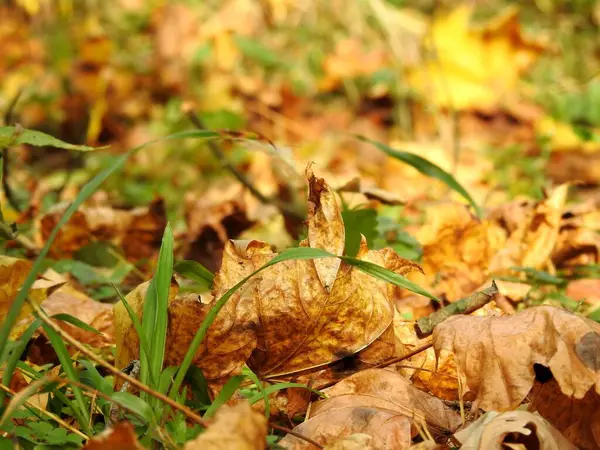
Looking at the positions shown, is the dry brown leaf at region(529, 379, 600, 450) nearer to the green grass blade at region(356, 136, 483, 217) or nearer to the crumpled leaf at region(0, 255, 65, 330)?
the green grass blade at region(356, 136, 483, 217)

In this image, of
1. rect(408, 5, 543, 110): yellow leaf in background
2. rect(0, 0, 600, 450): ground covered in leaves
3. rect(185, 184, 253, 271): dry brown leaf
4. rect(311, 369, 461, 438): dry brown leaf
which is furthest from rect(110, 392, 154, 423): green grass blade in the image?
rect(408, 5, 543, 110): yellow leaf in background

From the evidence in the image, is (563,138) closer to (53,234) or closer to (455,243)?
(455,243)

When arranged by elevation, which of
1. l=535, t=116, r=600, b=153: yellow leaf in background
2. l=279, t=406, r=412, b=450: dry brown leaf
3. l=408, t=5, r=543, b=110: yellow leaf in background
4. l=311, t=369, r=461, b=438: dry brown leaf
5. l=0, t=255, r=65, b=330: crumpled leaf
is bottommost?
l=535, t=116, r=600, b=153: yellow leaf in background

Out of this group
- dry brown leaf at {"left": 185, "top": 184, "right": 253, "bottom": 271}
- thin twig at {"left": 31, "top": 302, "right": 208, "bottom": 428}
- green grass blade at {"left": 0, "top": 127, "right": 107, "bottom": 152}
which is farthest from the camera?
dry brown leaf at {"left": 185, "top": 184, "right": 253, "bottom": 271}

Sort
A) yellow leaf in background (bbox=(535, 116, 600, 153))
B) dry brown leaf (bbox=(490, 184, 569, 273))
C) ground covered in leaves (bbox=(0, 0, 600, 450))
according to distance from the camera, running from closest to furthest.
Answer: ground covered in leaves (bbox=(0, 0, 600, 450))
dry brown leaf (bbox=(490, 184, 569, 273))
yellow leaf in background (bbox=(535, 116, 600, 153))

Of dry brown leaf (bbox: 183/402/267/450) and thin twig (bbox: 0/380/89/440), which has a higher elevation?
dry brown leaf (bbox: 183/402/267/450)

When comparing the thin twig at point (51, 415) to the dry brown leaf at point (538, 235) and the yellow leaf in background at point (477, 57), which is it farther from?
the yellow leaf in background at point (477, 57)

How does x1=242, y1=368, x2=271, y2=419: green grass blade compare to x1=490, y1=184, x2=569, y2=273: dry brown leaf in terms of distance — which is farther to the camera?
x1=490, y1=184, x2=569, y2=273: dry brown leaf
